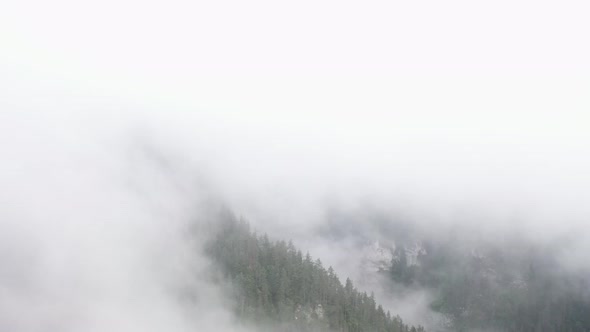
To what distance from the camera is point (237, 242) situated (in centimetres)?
15525

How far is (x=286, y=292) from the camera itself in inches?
5556

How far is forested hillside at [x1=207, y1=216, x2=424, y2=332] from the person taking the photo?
136625 millimetres

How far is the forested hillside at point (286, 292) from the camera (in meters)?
137

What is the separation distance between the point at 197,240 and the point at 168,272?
15.2 m

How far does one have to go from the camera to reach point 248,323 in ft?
441

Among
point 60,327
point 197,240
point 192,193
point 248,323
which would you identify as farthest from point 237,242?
point 60,327

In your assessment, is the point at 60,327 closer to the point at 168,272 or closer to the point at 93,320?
the point at 93,320

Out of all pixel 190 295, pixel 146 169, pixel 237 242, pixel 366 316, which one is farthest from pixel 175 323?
pixel 146 169

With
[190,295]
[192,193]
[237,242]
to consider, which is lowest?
[190,295]

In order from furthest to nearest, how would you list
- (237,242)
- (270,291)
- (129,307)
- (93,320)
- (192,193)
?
1. (192,193)
2. (237,242)
3. (270,291)
4. (129,307)
5. (93,320)

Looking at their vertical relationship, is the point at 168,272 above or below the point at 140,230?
below

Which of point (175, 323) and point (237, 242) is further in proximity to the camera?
point (237, 242)

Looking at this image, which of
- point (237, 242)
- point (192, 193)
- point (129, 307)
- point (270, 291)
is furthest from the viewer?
point (192, 193)

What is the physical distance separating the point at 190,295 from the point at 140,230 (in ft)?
105
